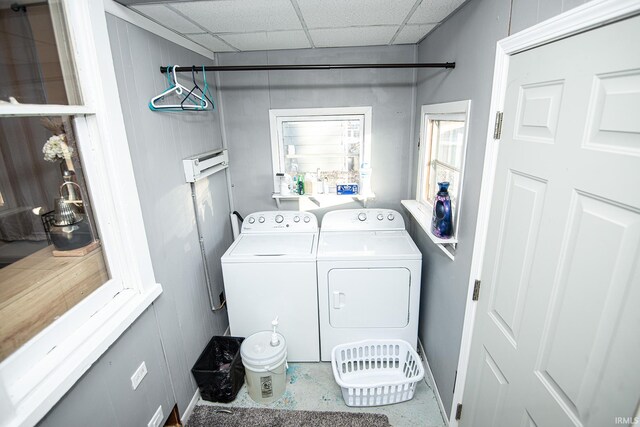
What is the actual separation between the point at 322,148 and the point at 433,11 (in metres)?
1.38

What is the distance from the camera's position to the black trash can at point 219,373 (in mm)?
2123

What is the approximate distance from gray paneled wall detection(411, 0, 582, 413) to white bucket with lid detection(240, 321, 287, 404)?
3.63ft

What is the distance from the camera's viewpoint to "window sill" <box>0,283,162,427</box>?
1.01m

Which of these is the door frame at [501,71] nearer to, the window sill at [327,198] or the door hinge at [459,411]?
the door hinge at [459,411]

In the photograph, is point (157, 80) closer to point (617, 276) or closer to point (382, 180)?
point (382, 180)

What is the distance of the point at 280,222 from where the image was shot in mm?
2750

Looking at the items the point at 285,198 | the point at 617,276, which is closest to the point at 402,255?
the point at 285,198

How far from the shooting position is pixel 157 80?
5.94 feet

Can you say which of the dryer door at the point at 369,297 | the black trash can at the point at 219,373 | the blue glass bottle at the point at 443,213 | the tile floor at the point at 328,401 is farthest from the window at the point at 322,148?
the tile floor at the point at 328,401

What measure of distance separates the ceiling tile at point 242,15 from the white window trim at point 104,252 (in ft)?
1.47

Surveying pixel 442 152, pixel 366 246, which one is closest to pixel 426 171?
pixel 442 152

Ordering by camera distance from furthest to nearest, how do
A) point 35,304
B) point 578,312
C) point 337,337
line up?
1. point 337,337
2. point 35,304
3. point 578,312

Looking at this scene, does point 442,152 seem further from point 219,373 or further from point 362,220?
point 219,373

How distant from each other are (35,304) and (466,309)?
1.91 metres
